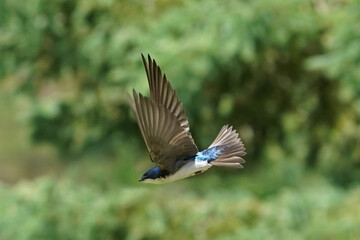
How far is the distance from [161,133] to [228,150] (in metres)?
0.15

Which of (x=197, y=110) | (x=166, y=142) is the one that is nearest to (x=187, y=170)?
(x=166, y=142)

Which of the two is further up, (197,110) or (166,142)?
(197,110)

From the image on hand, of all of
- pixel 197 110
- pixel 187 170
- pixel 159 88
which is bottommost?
pixel 187 170

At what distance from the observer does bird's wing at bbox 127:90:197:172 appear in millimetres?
1562

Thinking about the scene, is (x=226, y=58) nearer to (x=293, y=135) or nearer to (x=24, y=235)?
(x=293, y=135)

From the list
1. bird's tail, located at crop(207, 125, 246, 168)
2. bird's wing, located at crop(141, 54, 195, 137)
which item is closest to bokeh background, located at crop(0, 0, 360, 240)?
bird's tail, located at crop(207, 125, 246, 168)

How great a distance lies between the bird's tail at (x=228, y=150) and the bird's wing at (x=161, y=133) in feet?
0.20

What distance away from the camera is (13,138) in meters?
8.64

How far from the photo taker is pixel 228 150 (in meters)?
1.67

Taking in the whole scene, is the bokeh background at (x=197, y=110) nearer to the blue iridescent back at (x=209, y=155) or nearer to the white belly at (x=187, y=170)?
the blue iridescent back at (x=209, y=155)

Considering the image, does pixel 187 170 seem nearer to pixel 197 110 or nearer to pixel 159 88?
pixel 159 88

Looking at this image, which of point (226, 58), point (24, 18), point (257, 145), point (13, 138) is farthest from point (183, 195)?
point (13, 138)

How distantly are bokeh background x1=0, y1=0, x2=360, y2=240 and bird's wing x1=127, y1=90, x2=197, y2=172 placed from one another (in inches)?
95.0

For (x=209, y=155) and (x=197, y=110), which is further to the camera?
(x=197, y=110)
